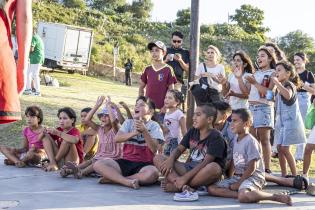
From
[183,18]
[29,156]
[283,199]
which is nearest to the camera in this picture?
[283,199]

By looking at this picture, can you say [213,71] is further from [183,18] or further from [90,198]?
[183,18]

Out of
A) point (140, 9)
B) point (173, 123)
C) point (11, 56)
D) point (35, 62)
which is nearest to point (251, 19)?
point (140, 9)

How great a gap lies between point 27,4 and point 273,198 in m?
3.22

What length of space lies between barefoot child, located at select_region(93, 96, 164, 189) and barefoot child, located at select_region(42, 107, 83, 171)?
31.2 inches

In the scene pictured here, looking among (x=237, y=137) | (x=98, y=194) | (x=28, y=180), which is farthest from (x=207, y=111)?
(x=28, y=180)

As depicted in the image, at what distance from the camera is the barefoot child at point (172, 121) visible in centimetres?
689

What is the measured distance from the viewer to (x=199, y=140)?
5.75 m

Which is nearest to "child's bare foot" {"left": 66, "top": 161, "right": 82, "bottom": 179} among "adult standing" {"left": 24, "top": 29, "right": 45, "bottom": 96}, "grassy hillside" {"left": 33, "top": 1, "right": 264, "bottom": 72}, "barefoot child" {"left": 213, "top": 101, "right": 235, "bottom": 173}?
"barefoot child" {"left": 213, "top": 101, "right": 235, "bottom": 173}

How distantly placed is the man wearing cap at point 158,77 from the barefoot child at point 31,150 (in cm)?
147

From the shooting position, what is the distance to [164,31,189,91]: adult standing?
7.88 metres

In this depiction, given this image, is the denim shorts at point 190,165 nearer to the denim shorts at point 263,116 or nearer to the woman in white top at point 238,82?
the denim shorts at point 263,116

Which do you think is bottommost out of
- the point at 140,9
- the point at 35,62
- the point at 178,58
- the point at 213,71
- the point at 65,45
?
the point at 213,71

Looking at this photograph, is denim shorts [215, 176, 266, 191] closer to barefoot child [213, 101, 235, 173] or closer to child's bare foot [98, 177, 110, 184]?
barefoot child [213, 101, 235, 173]

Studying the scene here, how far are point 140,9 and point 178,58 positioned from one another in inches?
Answer: 2364
